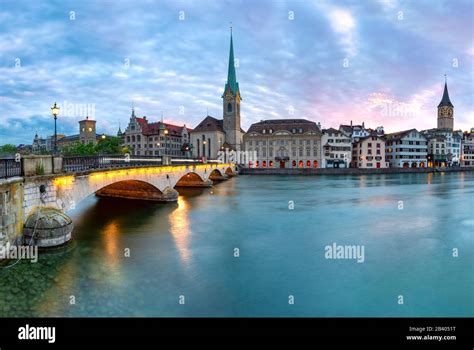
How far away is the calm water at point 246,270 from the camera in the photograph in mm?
9750

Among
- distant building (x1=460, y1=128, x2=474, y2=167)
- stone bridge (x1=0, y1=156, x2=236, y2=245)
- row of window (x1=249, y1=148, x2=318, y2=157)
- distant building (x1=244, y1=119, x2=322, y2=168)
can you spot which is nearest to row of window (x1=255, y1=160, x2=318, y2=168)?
distant building (x1=244, y1=119, x2=322, y2=168)

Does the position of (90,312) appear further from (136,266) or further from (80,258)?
(80,258)

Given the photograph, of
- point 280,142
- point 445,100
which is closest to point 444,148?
point 445,100

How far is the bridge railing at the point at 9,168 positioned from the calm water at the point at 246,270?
3.37 m

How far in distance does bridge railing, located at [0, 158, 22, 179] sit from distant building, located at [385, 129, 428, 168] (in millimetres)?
99611

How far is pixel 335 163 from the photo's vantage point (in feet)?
305

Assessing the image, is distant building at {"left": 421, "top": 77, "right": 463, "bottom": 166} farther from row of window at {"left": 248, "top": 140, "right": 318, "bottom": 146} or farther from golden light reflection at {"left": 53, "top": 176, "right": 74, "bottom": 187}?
golden light reflection at {"left": 53, "top": 176, "right": 74, "bottom": 187}

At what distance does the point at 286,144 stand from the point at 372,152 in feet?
81.3

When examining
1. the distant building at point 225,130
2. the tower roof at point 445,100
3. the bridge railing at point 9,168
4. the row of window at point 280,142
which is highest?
the tower roof at point 445,100

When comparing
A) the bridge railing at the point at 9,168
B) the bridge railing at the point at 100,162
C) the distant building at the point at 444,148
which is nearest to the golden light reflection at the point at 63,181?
the bridge railing at the point at 100,162

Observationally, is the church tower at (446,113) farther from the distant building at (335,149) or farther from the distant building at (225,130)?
the distant building at (225,130)

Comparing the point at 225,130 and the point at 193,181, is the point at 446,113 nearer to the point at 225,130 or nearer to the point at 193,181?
the point at 225,130

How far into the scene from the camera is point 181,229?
20562 millimetres

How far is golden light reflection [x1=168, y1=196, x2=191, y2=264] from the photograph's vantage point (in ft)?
50.5
